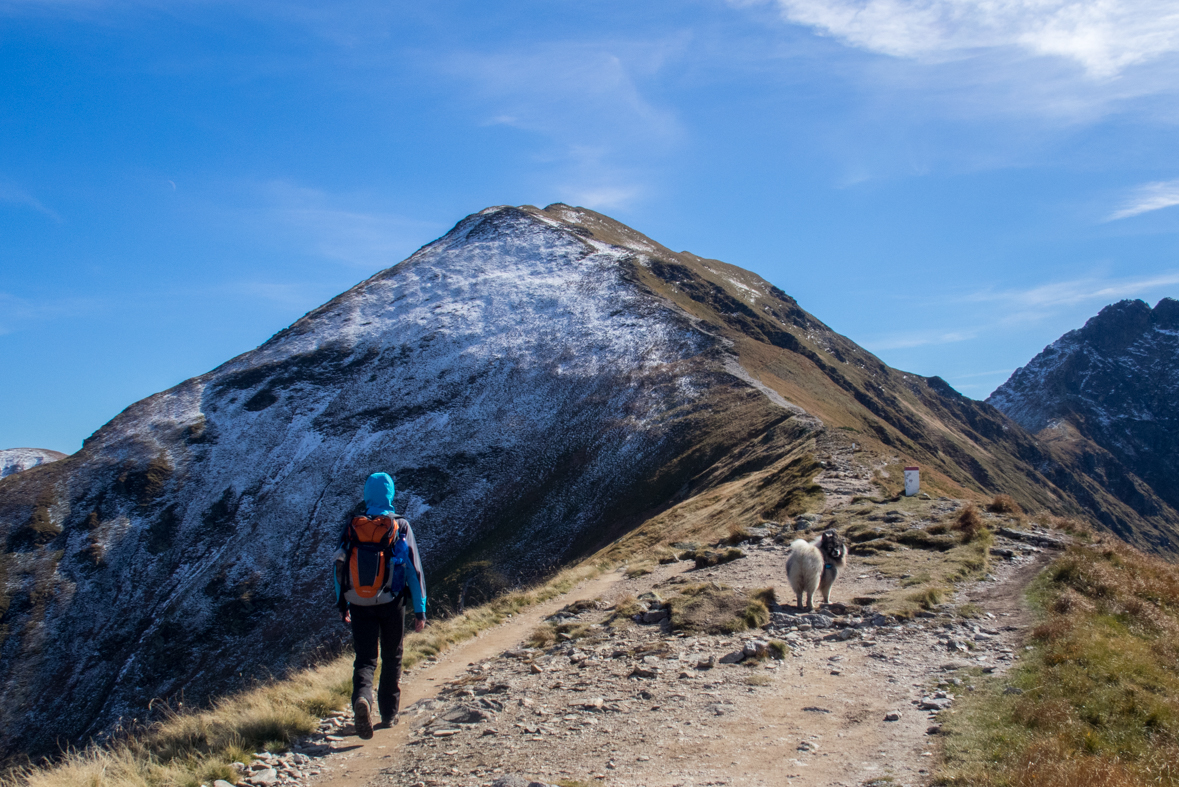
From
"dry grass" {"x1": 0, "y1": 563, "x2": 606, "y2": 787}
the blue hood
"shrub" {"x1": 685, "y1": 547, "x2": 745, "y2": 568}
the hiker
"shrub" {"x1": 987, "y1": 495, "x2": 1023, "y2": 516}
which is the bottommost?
"dry grass" {"x1": 0, "y1": 563, "x2": 606, "y2": 787}

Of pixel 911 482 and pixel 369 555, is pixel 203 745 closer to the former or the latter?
pixel 369 555

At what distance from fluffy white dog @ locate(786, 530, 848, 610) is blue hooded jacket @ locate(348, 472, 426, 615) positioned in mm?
6146

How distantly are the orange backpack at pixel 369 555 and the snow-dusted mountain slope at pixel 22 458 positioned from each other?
178 meters

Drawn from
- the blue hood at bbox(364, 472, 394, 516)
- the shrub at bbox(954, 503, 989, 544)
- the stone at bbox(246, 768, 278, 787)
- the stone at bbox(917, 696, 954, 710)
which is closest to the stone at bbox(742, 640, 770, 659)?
the stone at bbox(917, 696, 954, 710)

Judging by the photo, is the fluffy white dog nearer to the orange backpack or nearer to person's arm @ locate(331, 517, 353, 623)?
the orange backpack

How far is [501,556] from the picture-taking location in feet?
154

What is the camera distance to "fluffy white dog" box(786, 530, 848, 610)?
10695mm

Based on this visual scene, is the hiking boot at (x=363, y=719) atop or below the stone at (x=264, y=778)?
atop

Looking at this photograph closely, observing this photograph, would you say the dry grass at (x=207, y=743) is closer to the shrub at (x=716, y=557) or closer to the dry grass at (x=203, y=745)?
the dry grass at (x=203, y=745)

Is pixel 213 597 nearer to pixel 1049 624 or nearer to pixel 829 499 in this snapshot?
pixel 829 499

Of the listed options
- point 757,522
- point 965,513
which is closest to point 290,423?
point 757,522

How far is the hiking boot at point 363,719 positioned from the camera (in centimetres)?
653

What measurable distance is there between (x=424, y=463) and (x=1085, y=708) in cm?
6194

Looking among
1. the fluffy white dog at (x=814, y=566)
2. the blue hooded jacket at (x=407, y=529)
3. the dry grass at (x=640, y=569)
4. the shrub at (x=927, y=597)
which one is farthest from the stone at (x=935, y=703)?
the dry grass at (x=640, y=569)
